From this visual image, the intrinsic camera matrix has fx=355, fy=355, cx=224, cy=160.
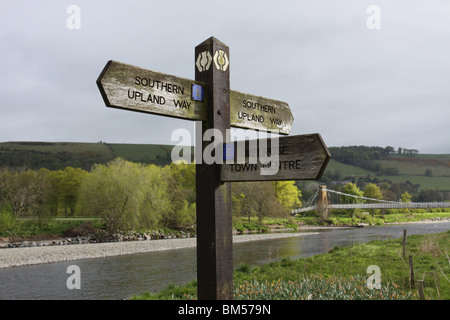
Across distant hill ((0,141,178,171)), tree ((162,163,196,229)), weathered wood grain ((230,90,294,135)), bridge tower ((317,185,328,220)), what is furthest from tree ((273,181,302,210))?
distant hill ((0,141,178,171))

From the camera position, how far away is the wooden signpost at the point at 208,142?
8.63 ft

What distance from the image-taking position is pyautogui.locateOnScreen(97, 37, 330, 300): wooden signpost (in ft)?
8.63

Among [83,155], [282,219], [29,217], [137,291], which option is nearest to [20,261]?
[137,291]

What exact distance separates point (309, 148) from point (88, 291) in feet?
38.8

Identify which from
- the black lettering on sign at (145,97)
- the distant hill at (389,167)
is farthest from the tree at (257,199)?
the distant hill at (389,167)

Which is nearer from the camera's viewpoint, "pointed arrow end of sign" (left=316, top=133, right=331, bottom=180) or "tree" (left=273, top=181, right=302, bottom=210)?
"pointed arrow end of sign" (left=316, top=133, right=331, bottom=180)

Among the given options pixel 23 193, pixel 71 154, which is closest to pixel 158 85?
pixel 23 193

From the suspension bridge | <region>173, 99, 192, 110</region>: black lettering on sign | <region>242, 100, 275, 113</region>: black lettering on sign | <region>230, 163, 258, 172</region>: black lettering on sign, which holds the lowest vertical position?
the suspension bridge

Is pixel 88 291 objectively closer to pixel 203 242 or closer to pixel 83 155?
pixel 203 242

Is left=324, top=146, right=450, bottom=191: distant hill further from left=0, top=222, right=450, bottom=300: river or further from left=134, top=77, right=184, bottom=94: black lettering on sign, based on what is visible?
left=134, top=77, right=184, bottom=94: black lettering on sign

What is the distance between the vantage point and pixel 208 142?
3072mm

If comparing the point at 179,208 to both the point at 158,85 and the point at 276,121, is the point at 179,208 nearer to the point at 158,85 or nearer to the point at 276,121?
the point at 276,121

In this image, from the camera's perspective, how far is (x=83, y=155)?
9444 centimetres
